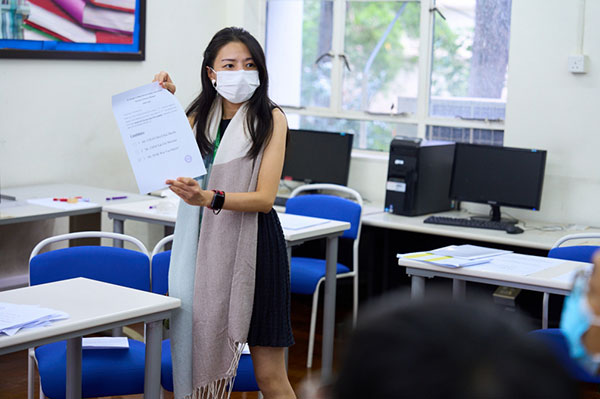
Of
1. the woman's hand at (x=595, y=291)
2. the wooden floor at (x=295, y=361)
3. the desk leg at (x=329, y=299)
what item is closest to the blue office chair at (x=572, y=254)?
the wooden floor at (x=295, y=361)

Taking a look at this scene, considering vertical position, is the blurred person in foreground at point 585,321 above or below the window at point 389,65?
below

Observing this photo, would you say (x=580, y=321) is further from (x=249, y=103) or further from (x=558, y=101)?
(x=558, y=101)

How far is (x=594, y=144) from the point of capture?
4238mm

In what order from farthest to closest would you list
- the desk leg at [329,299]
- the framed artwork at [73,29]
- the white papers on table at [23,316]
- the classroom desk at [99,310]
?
the framed artwork at [73,29]
the desk leg at [329,299]
the classroom desk at [99,310]
the white papers on table at [23,316]

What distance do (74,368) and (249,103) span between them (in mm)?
952

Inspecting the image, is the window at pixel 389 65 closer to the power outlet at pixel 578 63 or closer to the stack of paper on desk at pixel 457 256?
the power outlet at pixel 578 63

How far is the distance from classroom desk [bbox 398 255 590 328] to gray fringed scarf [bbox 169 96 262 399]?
0.64m

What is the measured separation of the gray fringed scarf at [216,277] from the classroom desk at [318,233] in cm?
99

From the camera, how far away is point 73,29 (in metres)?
4.65

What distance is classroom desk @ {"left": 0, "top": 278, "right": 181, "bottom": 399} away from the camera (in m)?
2.11

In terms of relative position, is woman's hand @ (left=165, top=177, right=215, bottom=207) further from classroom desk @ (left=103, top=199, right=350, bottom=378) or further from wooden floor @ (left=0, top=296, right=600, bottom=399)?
classroom desk @ (left=103, top=199, right=350, bottom=378)

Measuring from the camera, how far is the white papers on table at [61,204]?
151 inches

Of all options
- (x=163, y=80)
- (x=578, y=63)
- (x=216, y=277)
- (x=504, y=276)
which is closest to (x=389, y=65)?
(x=578, y=63)

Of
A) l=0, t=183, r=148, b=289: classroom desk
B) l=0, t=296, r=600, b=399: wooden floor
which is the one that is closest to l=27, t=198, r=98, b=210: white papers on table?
l=0, t=183, r=148, b=289: classroom desk
